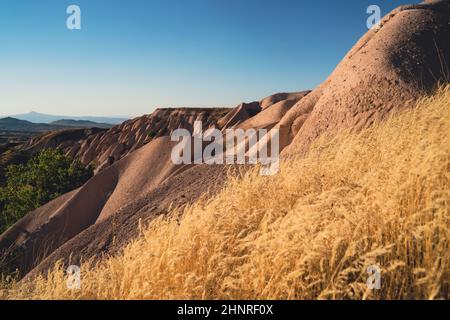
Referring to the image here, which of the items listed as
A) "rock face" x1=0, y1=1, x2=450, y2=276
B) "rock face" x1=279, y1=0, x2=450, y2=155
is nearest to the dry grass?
"rock face" x1=0, y1=1, x2=450, y2=276

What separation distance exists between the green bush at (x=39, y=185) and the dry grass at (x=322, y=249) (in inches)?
741

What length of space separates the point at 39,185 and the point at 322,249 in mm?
21979

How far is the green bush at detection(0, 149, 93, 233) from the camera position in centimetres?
2059

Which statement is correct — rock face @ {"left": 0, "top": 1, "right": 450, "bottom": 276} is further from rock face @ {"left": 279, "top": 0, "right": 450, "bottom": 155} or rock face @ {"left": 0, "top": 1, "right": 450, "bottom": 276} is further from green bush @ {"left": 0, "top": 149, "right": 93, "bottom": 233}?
green bush @ {"left": 0, "top": 149, "right": 93, "bottom": 233}

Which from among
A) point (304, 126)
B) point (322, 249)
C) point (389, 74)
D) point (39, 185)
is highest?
point (389, 74)

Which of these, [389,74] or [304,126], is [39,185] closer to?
[304,126]

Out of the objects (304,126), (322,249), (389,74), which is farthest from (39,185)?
(322,249)

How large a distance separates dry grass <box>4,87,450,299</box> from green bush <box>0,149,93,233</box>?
1883cm

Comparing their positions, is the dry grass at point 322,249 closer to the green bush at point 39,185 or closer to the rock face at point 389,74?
the rock face at point 389,74

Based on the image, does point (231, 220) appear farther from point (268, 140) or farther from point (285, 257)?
point (268, 140)

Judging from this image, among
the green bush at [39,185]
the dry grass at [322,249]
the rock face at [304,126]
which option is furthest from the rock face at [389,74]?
the green bush at [39,185]

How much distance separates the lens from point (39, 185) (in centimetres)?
2148
